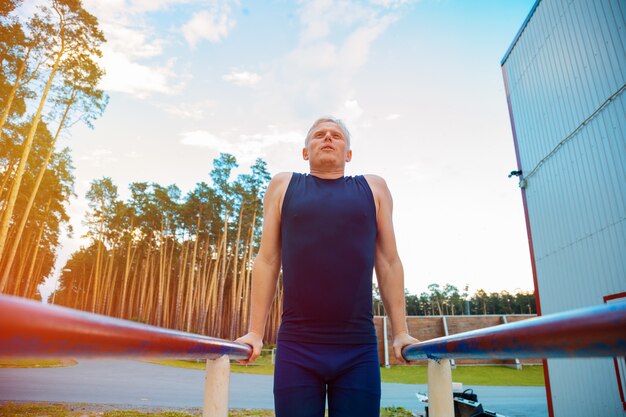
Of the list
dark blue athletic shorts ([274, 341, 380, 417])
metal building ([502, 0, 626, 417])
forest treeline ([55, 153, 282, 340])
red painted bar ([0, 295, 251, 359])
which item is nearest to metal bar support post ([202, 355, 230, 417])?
dark blue athletic shorts ([274, 341, 380, 417])

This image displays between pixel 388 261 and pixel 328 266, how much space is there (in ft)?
1.40

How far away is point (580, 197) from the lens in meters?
6.87

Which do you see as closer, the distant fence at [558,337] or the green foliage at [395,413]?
the distant fence at [558,337]

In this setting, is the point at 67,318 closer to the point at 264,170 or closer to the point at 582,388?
the point at 582,388

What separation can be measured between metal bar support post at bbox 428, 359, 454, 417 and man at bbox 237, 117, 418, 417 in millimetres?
266

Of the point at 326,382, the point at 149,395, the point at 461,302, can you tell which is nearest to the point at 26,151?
the point at 149,395

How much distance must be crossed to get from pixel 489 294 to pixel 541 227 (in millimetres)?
95230

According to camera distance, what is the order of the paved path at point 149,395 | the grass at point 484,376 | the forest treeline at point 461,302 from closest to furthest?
the paved path at point 149,395 → the grass at point 484,376 → the forest treeline at point 461,302

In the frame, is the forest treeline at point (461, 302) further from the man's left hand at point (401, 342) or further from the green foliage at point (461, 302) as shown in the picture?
the man's left hand at point (401, 342)

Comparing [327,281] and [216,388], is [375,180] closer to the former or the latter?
[327,281]

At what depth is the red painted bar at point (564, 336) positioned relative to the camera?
468 millimetres

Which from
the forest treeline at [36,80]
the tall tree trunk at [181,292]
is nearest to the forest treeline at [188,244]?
the tall tree trunk at [181,292]

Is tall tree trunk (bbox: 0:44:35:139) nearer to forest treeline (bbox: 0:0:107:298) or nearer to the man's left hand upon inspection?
forest treeline (bbox: 0:0:107:298)

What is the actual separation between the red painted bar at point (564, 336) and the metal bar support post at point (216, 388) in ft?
3.08
